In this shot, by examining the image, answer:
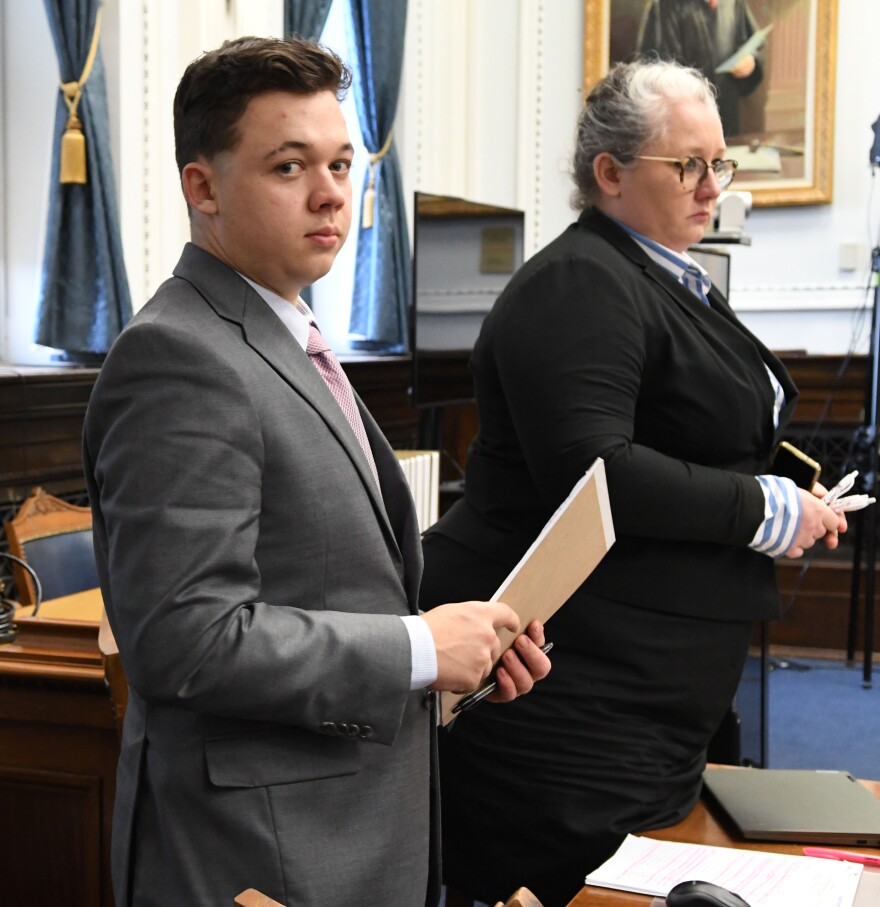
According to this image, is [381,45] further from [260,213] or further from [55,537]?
[260,213]

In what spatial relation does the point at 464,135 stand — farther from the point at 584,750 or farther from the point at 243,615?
the point at 243,615

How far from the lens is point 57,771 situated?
1.98 metres

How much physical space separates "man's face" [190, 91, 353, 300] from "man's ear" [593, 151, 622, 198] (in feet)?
2.52

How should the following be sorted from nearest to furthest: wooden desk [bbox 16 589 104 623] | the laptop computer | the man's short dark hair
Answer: the man's short dark hair
the laptop computer
wooden desk [bbox 16 589 104 623]

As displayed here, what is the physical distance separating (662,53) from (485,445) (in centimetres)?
509

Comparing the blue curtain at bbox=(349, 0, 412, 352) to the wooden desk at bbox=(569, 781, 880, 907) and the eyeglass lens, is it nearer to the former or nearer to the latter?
the eyeglass lens

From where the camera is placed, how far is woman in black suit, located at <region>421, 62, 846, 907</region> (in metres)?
1.73

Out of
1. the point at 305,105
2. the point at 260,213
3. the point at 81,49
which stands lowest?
the point at 260,213

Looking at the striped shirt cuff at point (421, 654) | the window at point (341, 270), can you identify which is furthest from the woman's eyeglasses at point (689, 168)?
the window at point (341, 270)

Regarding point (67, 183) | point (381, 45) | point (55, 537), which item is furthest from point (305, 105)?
point (381, 45)

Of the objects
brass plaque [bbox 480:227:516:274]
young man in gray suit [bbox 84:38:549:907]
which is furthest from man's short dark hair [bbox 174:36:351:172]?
brass plaque [bbox 480:227:516:274]

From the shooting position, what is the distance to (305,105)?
1.21 metres

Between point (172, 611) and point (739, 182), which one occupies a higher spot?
point (739, 182)

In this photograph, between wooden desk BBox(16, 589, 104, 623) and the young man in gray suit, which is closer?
the young man in gray suit
